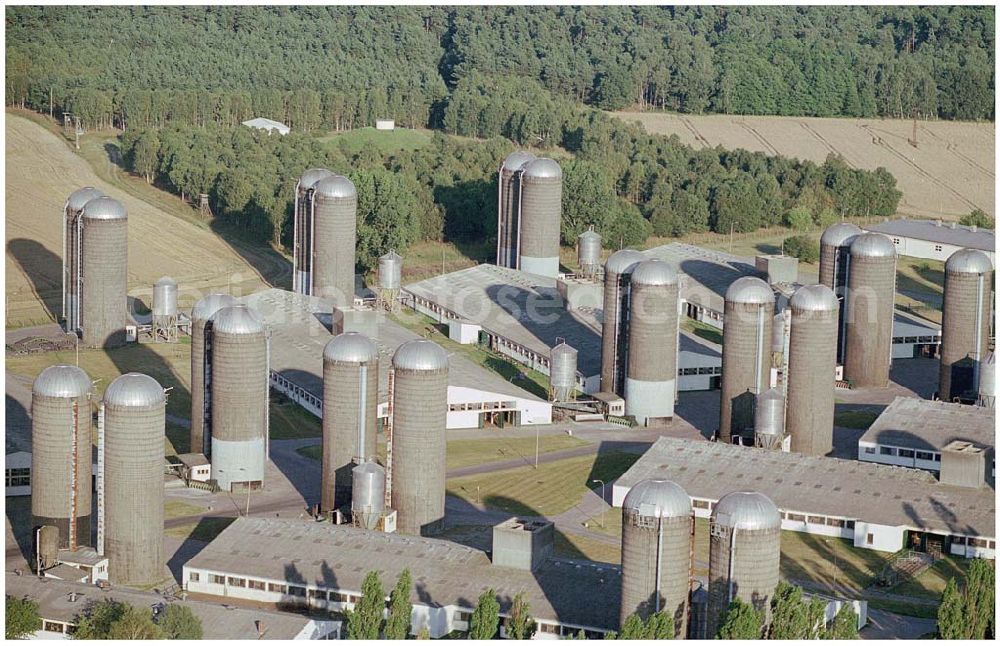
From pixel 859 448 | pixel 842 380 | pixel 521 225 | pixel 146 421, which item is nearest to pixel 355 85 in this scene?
pixel 521 225

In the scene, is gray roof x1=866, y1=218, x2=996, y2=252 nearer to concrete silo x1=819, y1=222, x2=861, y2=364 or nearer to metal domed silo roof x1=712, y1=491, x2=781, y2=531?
concrete silo x1=819, y1=222, x2=861, y2=364

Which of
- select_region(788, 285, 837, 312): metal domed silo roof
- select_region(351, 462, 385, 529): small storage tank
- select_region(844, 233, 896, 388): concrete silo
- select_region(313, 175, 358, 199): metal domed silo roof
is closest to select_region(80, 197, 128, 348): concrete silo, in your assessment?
select_region(313, 175, 358, 199): metal domed silo roof

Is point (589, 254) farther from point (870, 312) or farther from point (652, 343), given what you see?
point (652, 343)

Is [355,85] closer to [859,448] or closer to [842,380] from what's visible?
[842,380]

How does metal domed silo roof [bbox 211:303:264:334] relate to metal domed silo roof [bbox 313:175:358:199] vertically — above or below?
below

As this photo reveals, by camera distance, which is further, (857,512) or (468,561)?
(857,512)

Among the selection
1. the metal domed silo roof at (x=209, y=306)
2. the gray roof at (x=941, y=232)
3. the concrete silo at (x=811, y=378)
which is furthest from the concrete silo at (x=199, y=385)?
the gray roof at (x=941, y=232)
